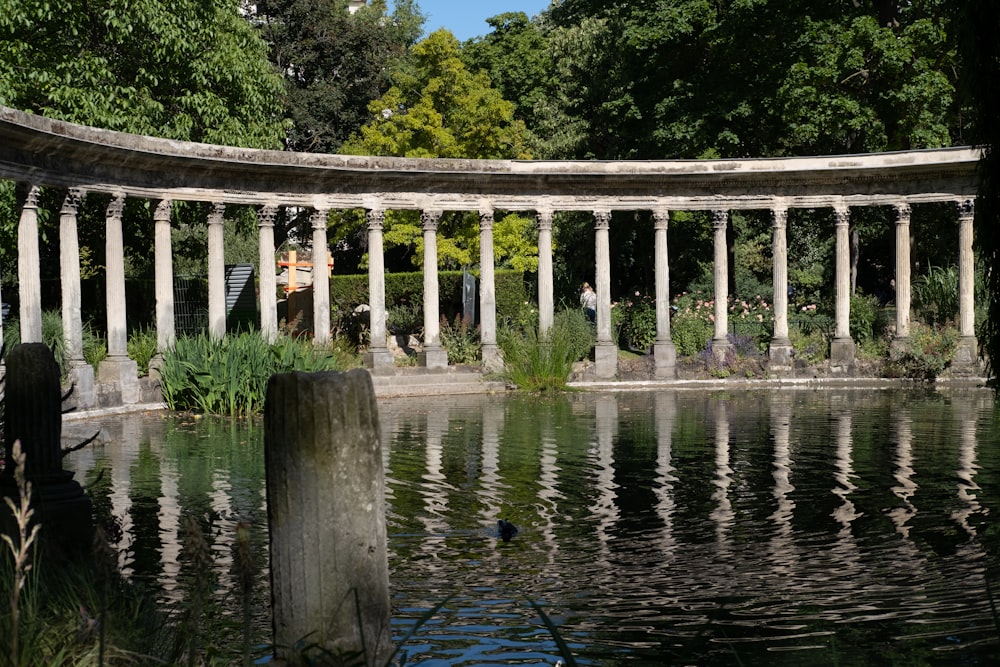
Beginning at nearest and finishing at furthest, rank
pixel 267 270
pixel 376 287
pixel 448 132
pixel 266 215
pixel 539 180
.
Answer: pixel 266 215, pixel 267 270, pixel 376 287, pixel 539 180, pixel 448 132

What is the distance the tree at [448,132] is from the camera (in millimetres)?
46188

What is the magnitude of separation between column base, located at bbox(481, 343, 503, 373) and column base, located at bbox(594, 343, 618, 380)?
295 centimetres

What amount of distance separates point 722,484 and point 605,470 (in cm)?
195

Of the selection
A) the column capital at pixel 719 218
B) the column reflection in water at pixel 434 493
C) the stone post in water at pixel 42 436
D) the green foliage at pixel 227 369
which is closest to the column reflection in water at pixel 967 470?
the column reflection in water at pixel 434 493

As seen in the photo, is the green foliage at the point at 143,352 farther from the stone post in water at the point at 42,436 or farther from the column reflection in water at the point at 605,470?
the stone post in water at the point at 42,436

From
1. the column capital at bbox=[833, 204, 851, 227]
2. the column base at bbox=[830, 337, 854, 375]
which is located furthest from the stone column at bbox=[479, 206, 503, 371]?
the column capital at bbox=[833, 204, 851, 227]

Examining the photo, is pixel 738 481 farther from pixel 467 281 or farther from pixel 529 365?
pixel 467 281

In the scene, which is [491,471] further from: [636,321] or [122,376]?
[636,321]

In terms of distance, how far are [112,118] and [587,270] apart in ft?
76.8

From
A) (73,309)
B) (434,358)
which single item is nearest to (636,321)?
(434,358)

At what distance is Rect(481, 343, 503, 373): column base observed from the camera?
33594 mm

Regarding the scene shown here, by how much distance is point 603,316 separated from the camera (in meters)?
35.1

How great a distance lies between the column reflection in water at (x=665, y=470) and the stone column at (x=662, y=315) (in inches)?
249

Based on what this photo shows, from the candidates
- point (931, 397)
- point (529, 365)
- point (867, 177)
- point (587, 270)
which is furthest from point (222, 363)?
point (587, 270)
